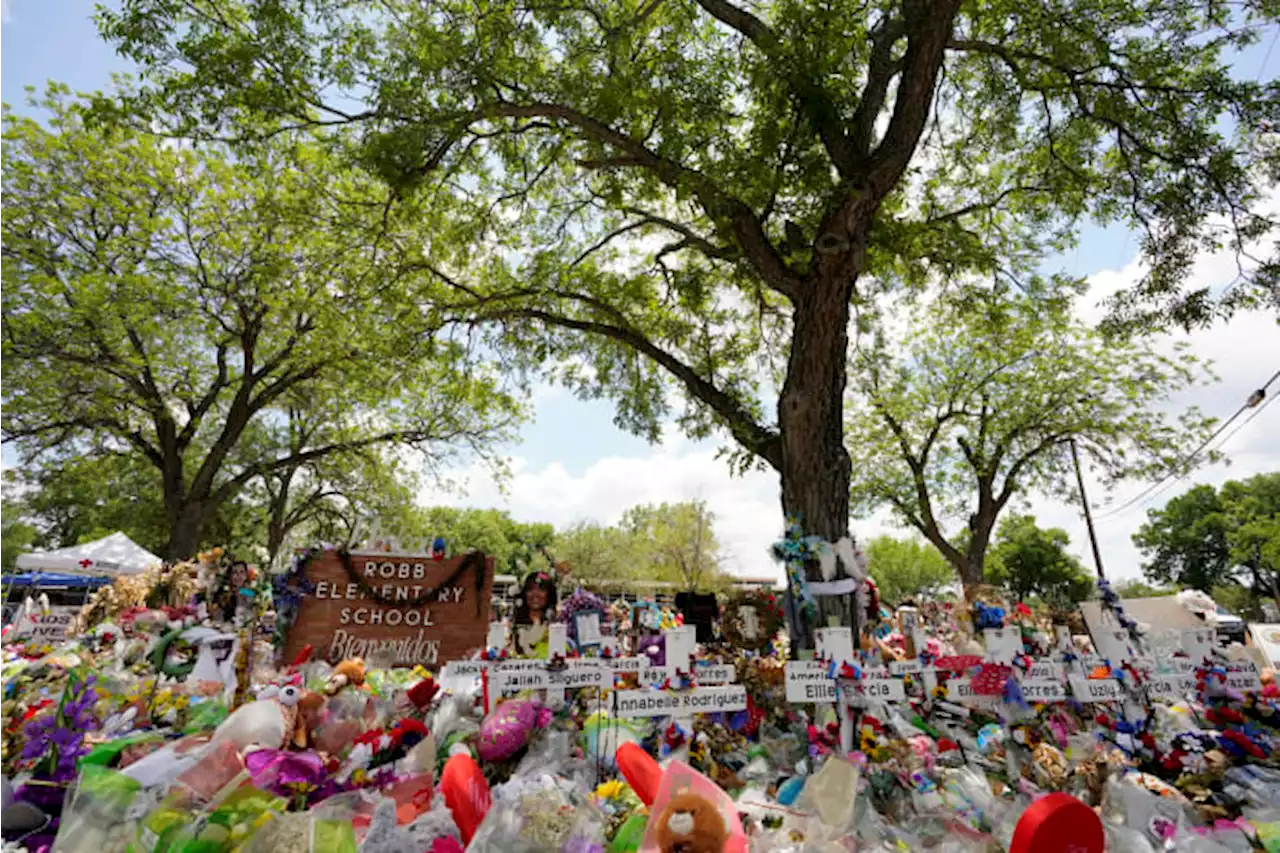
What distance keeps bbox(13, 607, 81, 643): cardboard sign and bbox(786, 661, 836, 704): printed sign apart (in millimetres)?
7911

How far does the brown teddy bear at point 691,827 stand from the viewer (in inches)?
87.0

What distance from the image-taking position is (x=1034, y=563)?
1642 inches

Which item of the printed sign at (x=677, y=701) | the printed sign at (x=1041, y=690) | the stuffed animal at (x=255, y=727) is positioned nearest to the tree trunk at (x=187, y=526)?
the stuffed animal at (x=255, y=727)

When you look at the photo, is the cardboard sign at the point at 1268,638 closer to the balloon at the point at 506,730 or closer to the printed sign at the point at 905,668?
the printed sign at the point at 905,668

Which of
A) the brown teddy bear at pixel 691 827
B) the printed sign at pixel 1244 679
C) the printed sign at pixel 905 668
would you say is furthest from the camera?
the printed sign at pixel 1244 679

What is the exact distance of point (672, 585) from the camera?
30297 millimetres

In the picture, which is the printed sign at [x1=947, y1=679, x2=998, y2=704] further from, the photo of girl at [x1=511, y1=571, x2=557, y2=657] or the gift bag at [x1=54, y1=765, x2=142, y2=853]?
the gift bag at [x1=54, y1=765, x2=142, y2=853]

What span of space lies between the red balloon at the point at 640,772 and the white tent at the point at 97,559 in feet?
46.4

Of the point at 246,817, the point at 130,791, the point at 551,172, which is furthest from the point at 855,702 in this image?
the point at 551,172

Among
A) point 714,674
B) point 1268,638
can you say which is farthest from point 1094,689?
point 1268,638

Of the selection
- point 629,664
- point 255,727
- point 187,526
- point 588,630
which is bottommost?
point 255,727

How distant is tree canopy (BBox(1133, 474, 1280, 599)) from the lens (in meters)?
42.5

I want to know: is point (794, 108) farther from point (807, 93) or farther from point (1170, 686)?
point (1170, 686)

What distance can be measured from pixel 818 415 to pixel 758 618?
2.05m
